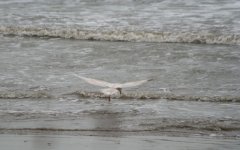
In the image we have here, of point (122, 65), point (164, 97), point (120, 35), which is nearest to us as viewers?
point (164, 97)

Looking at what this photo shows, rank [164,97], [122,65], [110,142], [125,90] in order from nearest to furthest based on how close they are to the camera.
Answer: [110,142] < [164,97] < [125,90] < [122,65]

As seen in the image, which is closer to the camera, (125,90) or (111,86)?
(111,86)

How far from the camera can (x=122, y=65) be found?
8.05m

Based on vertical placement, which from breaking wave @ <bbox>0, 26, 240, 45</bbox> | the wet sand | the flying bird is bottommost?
the wet sand

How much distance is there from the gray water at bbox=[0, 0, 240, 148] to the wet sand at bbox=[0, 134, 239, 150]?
0.52ft

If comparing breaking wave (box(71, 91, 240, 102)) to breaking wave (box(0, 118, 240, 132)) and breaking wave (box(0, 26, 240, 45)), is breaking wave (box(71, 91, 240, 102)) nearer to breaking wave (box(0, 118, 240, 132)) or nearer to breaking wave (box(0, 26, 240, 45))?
breaking wave (box(0, 118, 240, 132))

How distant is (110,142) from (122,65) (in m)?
3.15

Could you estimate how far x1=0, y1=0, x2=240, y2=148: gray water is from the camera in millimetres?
5625

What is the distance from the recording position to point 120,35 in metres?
9.83

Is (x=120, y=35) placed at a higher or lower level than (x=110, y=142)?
higher

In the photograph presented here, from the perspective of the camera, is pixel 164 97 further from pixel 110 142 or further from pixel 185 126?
pixel 110 142

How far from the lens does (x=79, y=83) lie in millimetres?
7145

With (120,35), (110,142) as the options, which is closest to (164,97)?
(110,142)

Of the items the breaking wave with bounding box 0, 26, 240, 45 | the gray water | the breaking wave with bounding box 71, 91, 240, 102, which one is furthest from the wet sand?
the breaking wave with bounding box 0, 26, 240, 45
